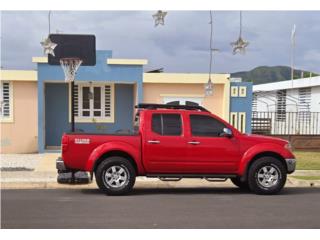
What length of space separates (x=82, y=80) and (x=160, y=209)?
1023cm

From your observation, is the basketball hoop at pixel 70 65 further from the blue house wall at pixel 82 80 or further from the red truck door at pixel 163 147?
the red truck door at pixel 163 147

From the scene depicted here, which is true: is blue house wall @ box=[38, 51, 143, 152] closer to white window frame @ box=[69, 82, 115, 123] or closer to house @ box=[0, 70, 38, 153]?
white window frame @ box=[69, 82, 115, 123]

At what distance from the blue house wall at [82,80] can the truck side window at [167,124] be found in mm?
7748

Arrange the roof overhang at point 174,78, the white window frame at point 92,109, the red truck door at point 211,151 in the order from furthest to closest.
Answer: the white window frame at point 92,109, the roof overhang at point 174,78, the red truck door at point 211,151

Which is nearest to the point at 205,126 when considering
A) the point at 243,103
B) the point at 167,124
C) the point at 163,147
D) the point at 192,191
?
the point at 167,124

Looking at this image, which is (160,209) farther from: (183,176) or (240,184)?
(240,184)

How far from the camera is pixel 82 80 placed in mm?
17688

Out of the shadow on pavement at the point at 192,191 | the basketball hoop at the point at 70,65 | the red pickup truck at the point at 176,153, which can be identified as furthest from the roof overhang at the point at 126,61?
the red pickup truck at the point at 176,153

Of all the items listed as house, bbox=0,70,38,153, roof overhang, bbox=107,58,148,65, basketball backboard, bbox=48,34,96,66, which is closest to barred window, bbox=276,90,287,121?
roof overhang, bbox=107,58,148,65

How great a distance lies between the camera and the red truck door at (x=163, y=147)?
9.94 m

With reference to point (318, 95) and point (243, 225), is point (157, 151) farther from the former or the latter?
point (318, 95)

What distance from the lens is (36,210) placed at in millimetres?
8172

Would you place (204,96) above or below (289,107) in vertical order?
above

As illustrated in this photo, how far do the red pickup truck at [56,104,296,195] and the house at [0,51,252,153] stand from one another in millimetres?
7697
